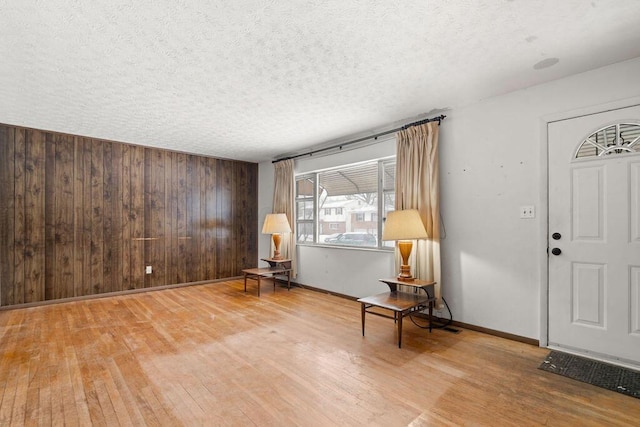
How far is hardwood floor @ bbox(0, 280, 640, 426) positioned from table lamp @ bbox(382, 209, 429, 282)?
69cm

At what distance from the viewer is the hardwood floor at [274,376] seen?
1829 millimetres

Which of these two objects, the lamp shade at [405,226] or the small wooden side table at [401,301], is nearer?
the small wooden side table at [401,301]

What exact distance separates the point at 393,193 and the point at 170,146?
3.77m

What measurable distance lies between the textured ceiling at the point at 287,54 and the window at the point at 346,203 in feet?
3.00

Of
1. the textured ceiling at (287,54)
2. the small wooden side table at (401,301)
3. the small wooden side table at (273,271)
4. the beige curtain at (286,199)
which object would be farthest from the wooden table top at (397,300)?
the beige curtain at (286,199)

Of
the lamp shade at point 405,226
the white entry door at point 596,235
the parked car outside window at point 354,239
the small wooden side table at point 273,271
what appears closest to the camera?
the white entry door at point 596,235

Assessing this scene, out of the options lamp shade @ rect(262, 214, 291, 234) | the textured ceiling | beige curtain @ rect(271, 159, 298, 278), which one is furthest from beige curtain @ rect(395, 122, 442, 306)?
beige curtain @ rect(271, 159, 298, 278)

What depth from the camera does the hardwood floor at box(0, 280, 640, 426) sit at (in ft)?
6.00

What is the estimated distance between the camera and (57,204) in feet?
14.4

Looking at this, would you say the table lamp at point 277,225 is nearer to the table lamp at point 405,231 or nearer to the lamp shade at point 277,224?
the lamp shade at point 277,224

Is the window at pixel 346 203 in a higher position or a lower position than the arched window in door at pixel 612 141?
lower

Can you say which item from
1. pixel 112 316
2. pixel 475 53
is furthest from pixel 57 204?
pixel 475 53

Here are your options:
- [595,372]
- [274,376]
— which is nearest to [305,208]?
[274,376]

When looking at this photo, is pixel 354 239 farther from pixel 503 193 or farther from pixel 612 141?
pixel 612 141
